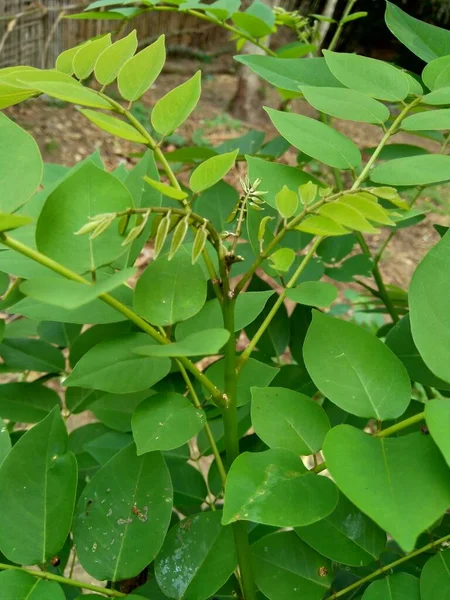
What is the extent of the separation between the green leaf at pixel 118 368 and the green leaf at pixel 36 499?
1.4 inches

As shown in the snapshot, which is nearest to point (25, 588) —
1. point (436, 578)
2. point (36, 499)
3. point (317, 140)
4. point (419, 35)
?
point (36, 499)

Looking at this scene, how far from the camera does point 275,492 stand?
0.32 meters

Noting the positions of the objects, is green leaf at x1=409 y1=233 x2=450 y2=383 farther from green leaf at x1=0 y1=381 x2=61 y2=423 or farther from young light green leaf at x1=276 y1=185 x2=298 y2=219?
Answer: green leaf at x1=0 y1=381 x2=61 y2=423

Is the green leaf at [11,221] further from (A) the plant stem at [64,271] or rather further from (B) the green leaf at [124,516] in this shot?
(B) the green leaf at [124,516]

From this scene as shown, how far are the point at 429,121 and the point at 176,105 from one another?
0.63 feet

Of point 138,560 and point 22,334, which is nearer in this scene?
point 138,560

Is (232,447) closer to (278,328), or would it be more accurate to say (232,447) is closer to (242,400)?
(242,400)

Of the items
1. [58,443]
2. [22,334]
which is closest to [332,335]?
[58,443]

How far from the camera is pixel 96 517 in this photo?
0.40 metres

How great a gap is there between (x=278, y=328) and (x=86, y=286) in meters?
0.34

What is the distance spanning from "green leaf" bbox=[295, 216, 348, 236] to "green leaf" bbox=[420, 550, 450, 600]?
23 cm

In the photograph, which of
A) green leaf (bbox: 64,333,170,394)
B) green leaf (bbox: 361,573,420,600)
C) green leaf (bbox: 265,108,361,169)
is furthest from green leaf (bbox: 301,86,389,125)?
green leaf (bbox: 361,573,420,600)

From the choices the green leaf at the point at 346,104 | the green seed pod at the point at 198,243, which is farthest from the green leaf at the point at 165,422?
the green leaf at the point at 346,104

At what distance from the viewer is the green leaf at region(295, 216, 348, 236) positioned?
1.12 feet
